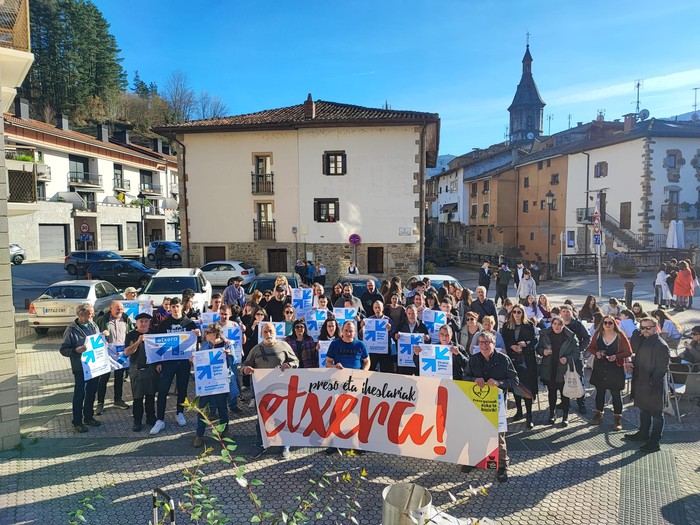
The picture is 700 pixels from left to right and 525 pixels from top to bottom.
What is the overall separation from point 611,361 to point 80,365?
8.58m

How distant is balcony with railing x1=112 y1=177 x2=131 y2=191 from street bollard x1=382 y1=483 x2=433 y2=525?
52.6 m

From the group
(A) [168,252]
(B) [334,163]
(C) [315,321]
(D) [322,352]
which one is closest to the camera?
(D) [322,352]

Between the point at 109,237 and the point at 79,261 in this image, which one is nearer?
the point at 79,261

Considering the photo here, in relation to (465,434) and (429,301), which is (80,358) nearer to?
(465,434)

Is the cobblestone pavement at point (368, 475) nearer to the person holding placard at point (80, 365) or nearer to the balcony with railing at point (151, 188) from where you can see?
the person holding placard at point (80, 365)

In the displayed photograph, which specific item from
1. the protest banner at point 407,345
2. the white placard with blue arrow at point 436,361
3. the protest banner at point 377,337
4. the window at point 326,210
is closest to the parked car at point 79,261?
the window at point 326,210

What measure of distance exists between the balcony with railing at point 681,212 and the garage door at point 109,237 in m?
50.2

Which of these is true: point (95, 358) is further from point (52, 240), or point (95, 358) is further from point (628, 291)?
point (52, 240)

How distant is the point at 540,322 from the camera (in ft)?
30.0

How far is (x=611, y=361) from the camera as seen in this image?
712 centimetres

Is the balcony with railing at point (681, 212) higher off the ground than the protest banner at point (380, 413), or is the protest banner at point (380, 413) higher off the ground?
the balcony with railing at point (681, 212)

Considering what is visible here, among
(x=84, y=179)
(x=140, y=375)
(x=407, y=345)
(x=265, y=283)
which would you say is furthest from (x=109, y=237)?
(x=407, y=345)

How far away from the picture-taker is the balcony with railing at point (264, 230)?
2805 cm

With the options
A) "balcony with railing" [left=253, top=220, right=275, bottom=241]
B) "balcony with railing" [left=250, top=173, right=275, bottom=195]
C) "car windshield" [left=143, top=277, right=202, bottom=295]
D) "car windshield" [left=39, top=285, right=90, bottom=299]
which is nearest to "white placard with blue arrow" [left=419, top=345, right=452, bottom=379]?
"car windshield" [left=143, top=277, right=202, bottom=295]
